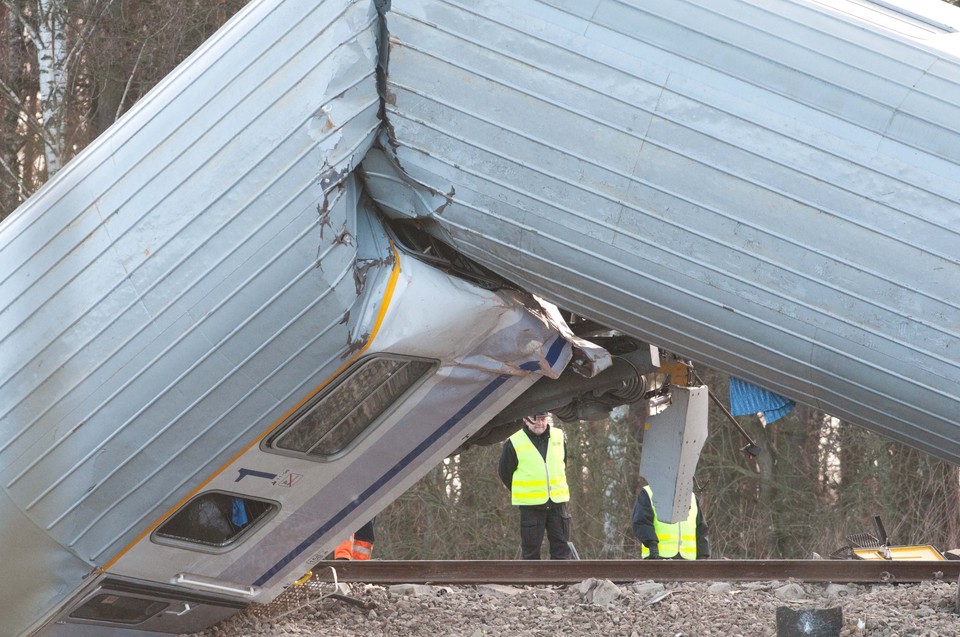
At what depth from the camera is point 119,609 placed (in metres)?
5.82

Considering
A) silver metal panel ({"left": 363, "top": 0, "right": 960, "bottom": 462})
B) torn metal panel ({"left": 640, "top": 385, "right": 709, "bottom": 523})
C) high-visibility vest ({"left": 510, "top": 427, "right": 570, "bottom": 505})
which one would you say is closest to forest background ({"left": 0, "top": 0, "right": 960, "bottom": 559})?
high-visibility vest ({"left": 510, "top": 427, "right": 570, "bottom": 505})

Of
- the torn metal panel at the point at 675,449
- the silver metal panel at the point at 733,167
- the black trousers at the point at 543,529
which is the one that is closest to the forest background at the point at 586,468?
the black trousers at the point at 543,529

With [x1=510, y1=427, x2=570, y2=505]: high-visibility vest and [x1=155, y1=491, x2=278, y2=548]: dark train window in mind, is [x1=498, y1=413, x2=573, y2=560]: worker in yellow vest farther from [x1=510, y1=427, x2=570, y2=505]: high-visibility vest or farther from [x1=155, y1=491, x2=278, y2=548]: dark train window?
[x1=155, y1=491, x2=278, y2=548]: dark train window

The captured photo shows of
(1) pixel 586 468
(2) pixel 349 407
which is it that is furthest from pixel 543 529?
(2) pixel 349 407

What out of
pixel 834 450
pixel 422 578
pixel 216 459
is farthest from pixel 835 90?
pixel 834 450

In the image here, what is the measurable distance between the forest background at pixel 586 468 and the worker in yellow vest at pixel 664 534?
15.2 feet

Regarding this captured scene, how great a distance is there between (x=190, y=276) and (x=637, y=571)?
423 centimetres

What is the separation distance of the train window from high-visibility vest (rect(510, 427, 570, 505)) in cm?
500

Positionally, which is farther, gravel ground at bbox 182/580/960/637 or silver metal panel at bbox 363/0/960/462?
gravel ground at bbox 182/580/960/637

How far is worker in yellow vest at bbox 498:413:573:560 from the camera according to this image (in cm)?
1040

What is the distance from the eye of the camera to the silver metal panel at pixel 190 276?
4773mm

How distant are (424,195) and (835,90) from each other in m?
1.67

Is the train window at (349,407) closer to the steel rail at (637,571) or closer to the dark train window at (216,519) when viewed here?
the dark train window at (216,519)

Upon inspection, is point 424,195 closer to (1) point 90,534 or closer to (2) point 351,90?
(2) point 351,90
